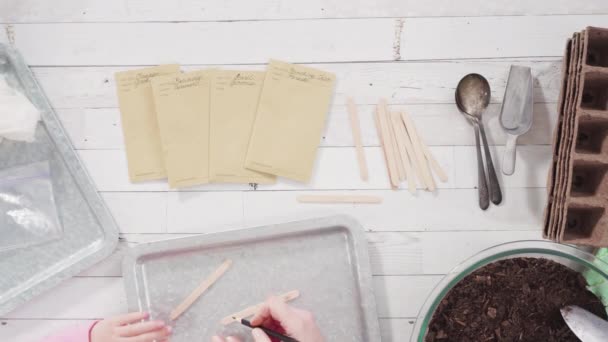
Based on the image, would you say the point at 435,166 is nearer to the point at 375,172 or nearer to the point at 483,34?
the point at 375,172

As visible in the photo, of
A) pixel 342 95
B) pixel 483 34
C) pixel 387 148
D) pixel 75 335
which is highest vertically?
pixel 483 34

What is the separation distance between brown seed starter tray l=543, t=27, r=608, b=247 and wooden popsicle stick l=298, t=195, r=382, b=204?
326 mm

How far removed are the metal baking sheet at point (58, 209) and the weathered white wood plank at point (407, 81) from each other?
6 cm

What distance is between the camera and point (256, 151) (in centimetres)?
108

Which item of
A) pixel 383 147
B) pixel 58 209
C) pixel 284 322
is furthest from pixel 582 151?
pixel 58 209

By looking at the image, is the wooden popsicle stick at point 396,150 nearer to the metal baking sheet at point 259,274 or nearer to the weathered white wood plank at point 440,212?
the weathered white wood plank at point 440,212

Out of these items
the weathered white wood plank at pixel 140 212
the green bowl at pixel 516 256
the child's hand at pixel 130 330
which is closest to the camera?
the green bowl at pixel 516 256

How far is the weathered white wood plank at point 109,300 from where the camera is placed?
108cm

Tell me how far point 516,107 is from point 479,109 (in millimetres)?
70

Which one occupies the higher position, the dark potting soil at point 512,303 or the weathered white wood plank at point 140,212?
the weathered white wood plank at point 140,212

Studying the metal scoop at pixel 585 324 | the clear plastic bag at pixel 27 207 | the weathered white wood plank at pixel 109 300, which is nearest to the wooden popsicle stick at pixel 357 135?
the weathered white wood plank at pixel 109 300

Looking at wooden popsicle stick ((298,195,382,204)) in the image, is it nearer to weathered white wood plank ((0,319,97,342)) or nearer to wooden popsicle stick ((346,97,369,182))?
wooden popsicle stick ((346,97,369,182))

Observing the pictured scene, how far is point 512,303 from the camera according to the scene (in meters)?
0.92

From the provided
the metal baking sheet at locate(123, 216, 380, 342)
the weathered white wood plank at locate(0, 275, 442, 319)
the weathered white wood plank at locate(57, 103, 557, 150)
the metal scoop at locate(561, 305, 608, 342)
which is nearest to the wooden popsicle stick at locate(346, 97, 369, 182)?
the weathered white wood plank at locate(57, 103, 557, 150)
